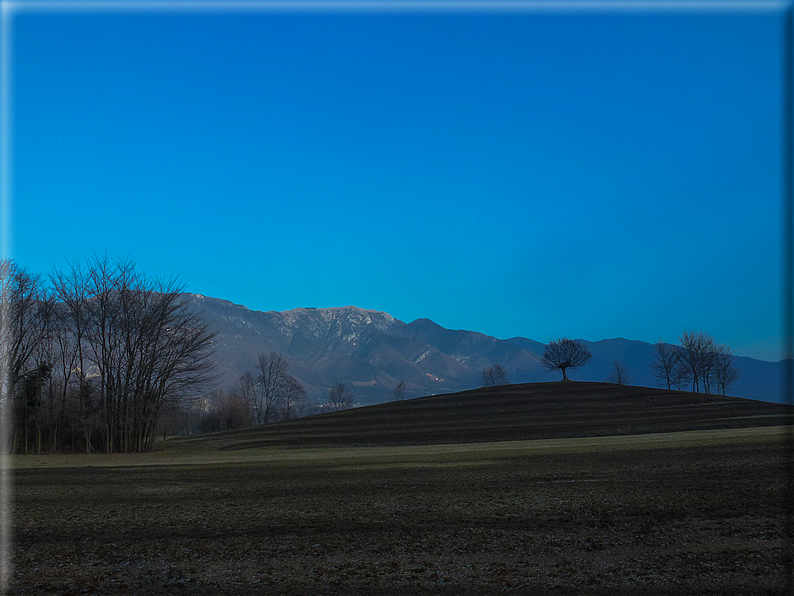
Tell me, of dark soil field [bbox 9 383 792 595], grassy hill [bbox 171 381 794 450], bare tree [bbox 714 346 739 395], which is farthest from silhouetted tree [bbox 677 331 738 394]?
dark soil field [bbox 9 383 792 595]

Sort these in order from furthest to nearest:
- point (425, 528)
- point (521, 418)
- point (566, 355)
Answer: point (566, 355) < point (521, 418) < point (425, 528)

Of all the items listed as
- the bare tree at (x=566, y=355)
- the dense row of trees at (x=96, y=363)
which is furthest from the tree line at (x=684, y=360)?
the dense row of trees at (x=96, y=363)

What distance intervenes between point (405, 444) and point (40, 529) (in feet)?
127

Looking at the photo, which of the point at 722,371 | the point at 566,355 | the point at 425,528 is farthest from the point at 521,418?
the point at 722,371

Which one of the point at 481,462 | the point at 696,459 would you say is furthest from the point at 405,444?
the point at 696,459

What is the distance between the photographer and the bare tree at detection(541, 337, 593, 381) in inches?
3953

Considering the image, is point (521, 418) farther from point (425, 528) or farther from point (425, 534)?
point (425, 534)

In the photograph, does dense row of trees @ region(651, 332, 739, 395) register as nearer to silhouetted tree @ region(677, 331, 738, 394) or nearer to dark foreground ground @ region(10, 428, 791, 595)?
silhouetted tree @ region(677, 331, 738, 394)

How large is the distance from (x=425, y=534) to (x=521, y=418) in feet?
183

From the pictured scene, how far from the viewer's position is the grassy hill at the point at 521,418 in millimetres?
52125

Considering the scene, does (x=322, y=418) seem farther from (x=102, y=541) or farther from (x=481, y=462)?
(x=102, y=541)

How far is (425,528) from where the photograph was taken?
37.7 feet

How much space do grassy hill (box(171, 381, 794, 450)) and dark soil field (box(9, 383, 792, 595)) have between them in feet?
90.1

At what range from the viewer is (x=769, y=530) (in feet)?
32.9
